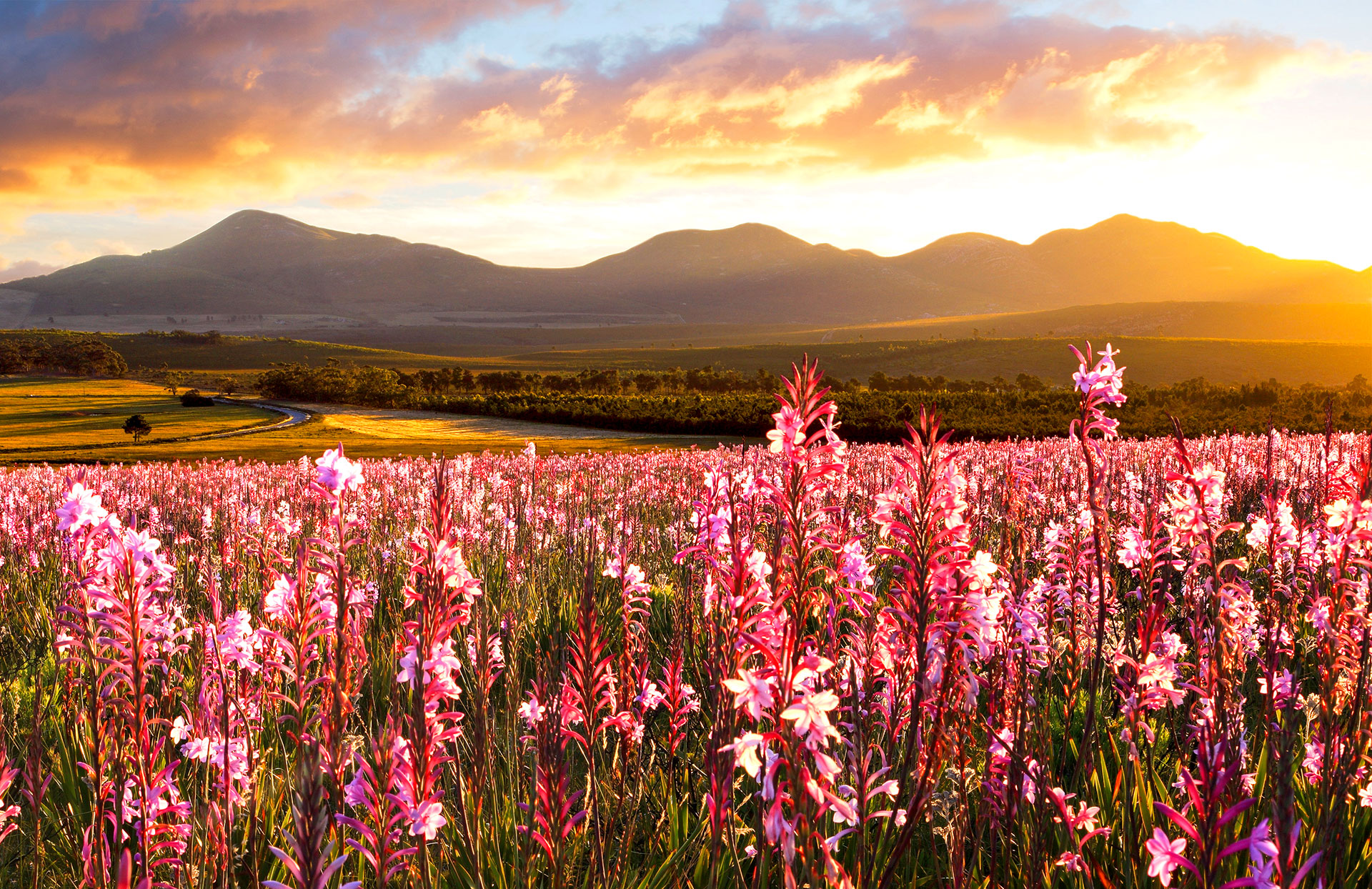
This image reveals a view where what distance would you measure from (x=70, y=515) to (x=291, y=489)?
8.64 meters

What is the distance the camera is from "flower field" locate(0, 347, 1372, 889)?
155cm

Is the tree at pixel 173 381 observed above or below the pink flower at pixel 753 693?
above

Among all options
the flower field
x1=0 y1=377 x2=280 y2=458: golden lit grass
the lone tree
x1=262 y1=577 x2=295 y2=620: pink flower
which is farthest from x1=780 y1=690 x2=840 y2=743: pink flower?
the lone tree

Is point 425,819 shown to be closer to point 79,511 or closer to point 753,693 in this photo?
point 753,693

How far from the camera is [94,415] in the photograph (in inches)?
1688

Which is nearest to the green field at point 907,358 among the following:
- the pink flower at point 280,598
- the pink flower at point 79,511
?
the pink flower at point 280,598

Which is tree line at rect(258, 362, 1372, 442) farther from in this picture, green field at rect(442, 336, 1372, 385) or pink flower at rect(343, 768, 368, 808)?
green field at rect(442, 336, 1372, 385)

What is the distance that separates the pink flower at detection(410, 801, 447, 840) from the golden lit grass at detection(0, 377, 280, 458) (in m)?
31.5

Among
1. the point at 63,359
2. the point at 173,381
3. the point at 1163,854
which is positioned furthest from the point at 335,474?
the point at 63,359

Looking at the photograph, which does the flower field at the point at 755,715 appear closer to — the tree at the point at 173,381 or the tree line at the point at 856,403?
the tree line at the point at 856,403

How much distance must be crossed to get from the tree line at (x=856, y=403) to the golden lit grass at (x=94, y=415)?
9.70 metres

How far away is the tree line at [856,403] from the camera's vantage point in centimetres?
2725

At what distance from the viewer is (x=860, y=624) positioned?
6.88ft

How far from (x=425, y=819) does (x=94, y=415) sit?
52003mm
